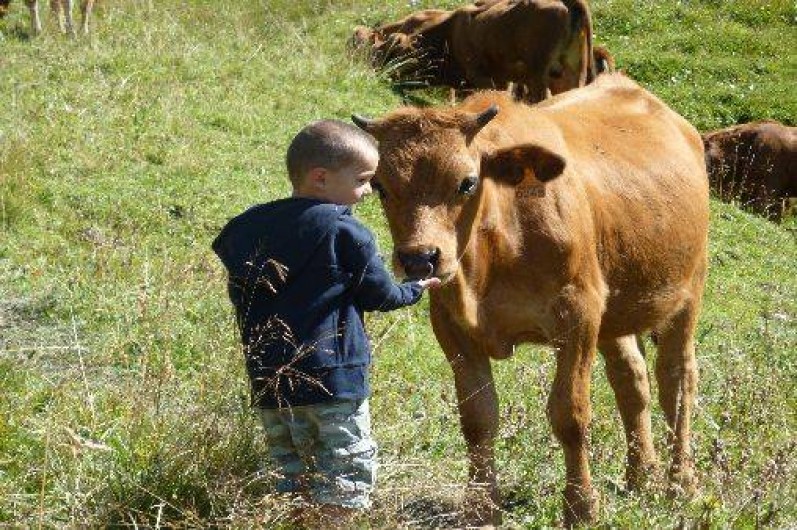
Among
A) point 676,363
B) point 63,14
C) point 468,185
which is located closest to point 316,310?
point 468,185

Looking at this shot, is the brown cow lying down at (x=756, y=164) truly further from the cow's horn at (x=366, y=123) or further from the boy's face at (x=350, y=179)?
the boy's face at (x=350, y=179)

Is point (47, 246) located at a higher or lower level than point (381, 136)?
lower

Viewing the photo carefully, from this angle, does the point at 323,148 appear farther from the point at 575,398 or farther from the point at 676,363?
the point at 676,363

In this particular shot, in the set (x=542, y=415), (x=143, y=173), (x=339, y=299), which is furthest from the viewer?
(x=143, y=173)

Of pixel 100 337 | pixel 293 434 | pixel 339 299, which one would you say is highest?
pixel 339 299

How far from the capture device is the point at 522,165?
6.26 metres

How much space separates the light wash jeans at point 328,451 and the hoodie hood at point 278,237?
53 centimetres

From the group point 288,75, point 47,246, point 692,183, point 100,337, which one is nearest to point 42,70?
point 288,75

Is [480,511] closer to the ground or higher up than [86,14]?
closer to the ground

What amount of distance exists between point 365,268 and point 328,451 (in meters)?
0.71

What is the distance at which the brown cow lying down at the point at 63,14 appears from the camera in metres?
18.0

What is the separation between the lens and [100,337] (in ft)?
25.4

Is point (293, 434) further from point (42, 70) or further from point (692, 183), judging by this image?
point (42, 70)

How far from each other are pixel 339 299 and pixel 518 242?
4.59ft
